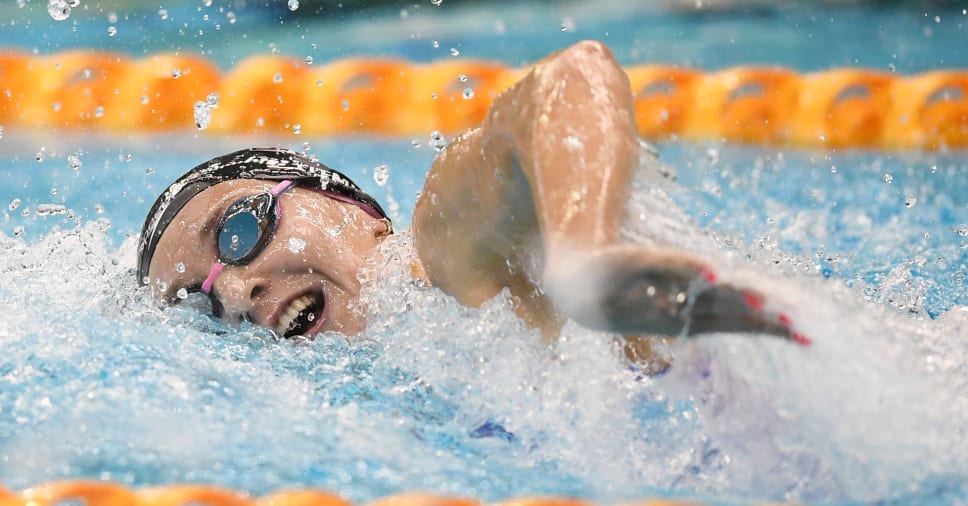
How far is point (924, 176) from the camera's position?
3174 mm

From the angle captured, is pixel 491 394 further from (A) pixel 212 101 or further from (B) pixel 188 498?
(A) pixel 212 101

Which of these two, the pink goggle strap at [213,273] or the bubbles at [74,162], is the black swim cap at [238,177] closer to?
the pink goggle strap at [213,273]

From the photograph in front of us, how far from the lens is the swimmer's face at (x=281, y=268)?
1.70 meters

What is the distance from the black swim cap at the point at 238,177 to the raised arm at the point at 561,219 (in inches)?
15.0

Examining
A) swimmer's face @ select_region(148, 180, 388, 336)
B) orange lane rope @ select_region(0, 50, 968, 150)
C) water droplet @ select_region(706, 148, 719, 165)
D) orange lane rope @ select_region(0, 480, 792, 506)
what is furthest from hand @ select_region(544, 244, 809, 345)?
orange lane rope @ select_region(0, 50, 968, 150)

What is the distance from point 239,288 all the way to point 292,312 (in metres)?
0.09

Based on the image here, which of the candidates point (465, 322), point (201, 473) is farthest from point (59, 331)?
point (465, 322)

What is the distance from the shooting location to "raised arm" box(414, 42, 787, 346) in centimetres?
100

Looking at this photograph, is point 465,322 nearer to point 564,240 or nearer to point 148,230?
point 564,240

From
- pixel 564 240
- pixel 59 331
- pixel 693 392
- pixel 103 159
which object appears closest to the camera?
pixel 564 240

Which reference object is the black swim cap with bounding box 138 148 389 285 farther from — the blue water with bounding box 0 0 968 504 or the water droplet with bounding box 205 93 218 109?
the water droplet with bounding box 205 93 218 109

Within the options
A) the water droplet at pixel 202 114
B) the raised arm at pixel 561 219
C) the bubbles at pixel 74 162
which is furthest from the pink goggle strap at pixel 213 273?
the bubbles at pixel 74 162

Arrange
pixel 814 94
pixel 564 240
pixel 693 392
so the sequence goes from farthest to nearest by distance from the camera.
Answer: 1. pixel 814 94
2. pixel 693 392
3. pixel 564 240

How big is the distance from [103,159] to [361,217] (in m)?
2.20
